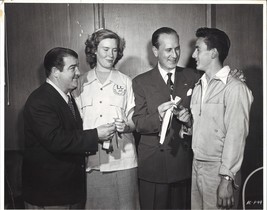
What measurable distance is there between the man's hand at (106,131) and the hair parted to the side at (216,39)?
1.39 feet

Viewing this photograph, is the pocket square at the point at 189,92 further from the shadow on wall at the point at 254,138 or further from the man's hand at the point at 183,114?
the shadow on wall at the point at 254,138

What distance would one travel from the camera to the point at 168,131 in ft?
3.67

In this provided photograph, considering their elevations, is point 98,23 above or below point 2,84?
above

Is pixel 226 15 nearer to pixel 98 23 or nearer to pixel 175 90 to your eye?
pixel 175 90

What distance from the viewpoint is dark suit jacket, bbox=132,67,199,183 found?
1125mm

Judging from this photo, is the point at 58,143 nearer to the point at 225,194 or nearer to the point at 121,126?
the point at 121,126

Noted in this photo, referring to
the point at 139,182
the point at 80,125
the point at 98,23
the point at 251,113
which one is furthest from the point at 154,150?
the point at 98,23

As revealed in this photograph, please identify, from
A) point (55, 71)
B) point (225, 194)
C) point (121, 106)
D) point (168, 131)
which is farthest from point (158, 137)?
point (55, 71)

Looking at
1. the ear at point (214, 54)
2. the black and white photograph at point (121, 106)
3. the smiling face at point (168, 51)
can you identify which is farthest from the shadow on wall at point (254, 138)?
the smiling face at point (168, 51)

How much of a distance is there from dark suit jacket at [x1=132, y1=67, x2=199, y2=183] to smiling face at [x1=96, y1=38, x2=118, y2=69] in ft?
0.35

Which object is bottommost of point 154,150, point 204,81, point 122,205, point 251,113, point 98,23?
point 122,205

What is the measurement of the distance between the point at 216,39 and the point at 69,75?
1.68 feet

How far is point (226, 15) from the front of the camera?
3.84 ft

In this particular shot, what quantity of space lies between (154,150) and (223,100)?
282mm
